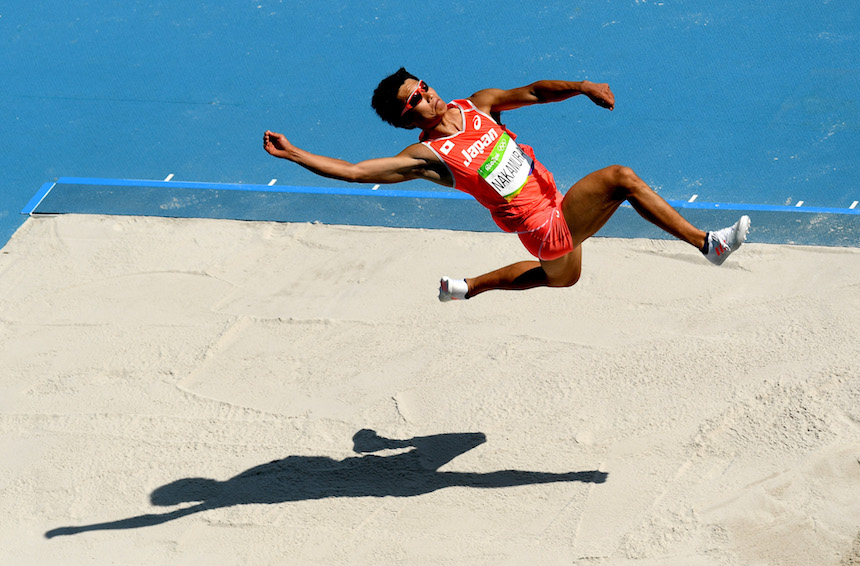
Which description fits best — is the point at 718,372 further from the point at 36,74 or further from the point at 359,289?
the point at 36,74

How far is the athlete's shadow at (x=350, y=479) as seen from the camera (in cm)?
522

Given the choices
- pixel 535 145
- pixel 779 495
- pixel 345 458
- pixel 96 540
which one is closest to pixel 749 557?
pixel 779 495

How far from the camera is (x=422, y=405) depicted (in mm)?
5723

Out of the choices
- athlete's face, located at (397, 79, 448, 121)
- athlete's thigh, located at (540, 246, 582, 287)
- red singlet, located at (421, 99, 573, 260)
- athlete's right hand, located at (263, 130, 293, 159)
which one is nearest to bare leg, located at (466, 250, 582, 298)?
athlete's thigh, located at (540, 246, 582, 287)

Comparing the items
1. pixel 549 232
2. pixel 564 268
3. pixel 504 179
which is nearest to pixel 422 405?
pixel 564 268

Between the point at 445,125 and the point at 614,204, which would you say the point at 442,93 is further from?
the point at 614,204

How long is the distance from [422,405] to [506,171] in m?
1.73

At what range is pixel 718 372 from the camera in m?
5.65

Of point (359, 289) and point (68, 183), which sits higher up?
point (68, 183)

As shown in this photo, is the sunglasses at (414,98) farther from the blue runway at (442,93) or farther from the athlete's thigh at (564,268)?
the blue runway at (442,93)

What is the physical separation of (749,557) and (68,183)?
649 cm

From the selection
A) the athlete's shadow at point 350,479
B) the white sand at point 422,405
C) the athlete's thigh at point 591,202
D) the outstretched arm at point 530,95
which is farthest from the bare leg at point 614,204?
the athlete's shadow at point 350,479

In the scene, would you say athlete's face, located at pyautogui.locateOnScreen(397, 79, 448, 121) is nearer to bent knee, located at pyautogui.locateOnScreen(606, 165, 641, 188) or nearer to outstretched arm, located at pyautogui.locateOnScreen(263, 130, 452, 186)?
outstretched arm, located at pyautogui.locateOnScreen(263, 130, 452, 186)

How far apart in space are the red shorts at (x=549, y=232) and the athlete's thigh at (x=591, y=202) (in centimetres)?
4
